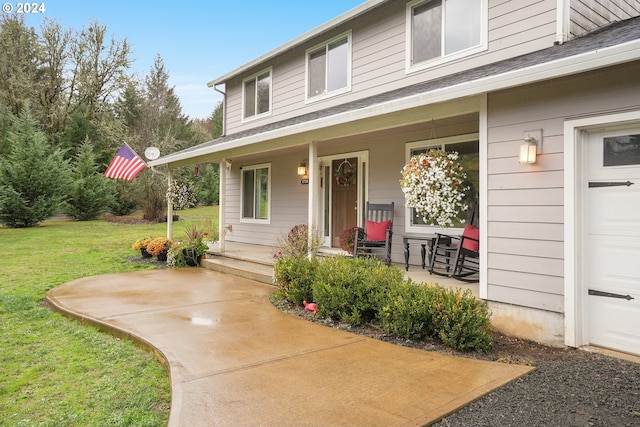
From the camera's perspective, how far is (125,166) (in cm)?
988

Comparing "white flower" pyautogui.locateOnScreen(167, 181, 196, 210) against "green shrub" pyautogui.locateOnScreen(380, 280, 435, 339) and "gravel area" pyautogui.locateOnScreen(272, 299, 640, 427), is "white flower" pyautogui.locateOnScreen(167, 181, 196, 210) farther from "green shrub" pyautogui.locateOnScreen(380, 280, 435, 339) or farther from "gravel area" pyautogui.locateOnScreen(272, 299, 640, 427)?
"gravel area" pyautogui.locateOnScreen(272, 299, 640, 427)

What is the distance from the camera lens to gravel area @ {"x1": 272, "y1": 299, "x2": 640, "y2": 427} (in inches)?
91.0

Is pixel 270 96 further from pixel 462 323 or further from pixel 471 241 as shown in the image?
pixel 462 323

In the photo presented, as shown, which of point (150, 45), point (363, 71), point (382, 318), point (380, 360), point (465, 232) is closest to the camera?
point (380, 360)

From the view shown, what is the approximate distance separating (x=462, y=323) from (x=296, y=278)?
7.54ft

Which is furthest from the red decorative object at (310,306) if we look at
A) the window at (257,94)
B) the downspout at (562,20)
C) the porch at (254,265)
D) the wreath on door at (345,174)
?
the window at (257,94)

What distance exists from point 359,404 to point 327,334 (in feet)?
4.90

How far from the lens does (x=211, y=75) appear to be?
1304 inches

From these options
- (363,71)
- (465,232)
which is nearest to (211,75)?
(363,71)

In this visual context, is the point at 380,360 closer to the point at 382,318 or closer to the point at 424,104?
the point at 382,318

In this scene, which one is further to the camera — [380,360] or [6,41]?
[6,41]

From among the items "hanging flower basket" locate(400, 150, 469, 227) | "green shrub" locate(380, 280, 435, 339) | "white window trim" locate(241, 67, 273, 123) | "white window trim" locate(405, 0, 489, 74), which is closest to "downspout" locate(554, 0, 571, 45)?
"white window trim" locate(405, 0, 489, 74)

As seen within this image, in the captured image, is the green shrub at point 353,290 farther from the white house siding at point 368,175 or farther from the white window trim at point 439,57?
the white window trim at point 439,57

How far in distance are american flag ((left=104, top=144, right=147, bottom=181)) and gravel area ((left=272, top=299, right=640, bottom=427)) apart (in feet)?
27.9
